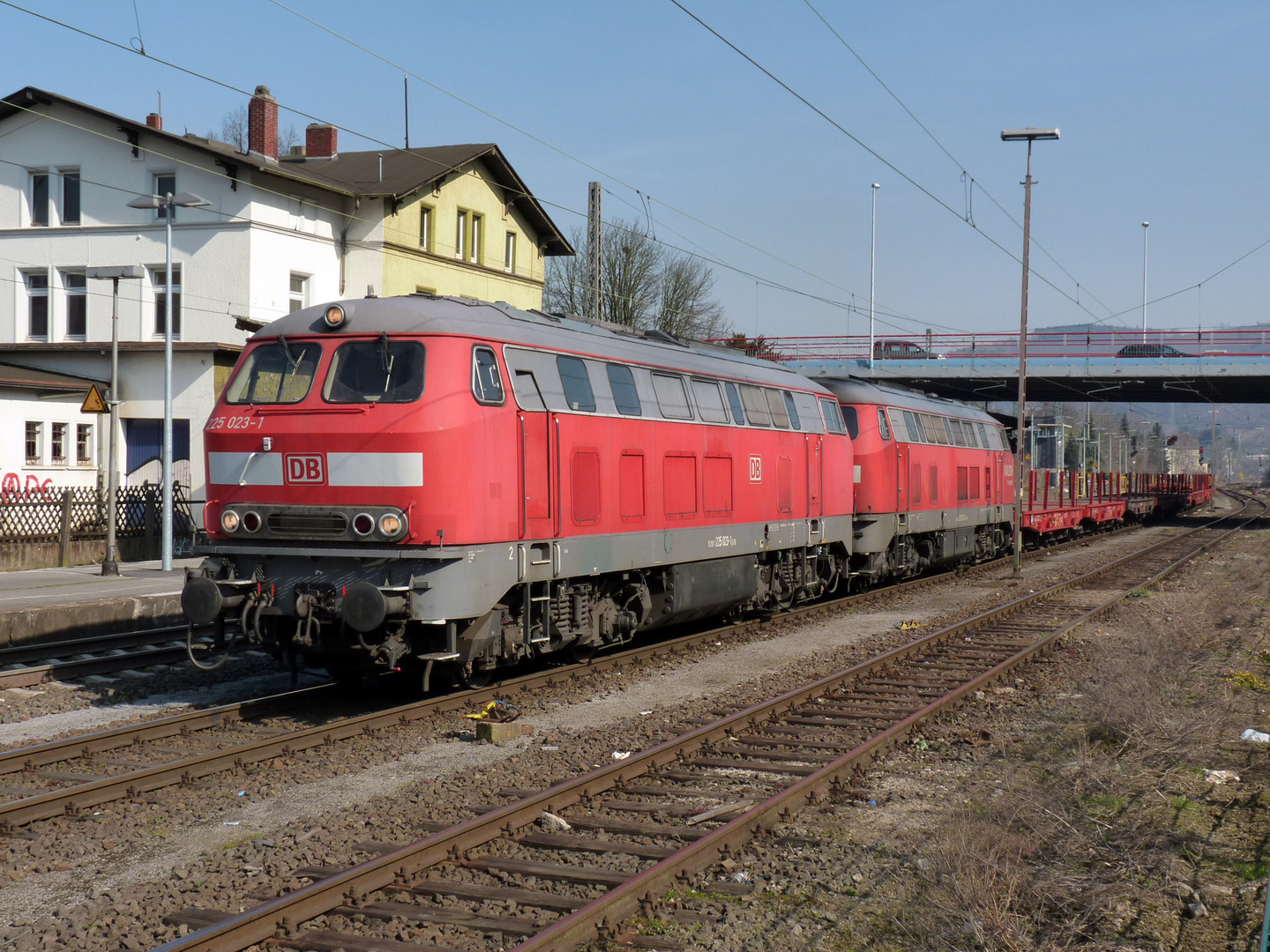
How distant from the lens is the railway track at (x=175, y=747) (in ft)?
24.7

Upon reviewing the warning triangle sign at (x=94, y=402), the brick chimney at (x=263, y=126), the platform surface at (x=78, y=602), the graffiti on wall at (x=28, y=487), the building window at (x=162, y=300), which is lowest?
the platform surface at (x=78, y=602)

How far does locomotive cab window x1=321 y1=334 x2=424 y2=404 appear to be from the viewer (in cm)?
969

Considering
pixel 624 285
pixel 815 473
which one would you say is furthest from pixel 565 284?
pixel 815 473

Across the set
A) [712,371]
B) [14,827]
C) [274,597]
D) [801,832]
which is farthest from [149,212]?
[801,832]

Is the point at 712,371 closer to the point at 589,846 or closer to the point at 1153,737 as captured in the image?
the point at 1153,737

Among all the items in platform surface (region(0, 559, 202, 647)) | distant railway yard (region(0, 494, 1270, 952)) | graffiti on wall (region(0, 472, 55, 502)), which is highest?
graffiti on wall (region(0, 472, 55, 502))

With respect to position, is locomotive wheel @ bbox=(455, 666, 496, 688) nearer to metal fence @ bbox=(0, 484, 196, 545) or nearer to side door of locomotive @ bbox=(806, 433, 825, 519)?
side door of locomotive @ bbox=(806, 433, 825, 519)

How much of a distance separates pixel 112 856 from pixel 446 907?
219cm

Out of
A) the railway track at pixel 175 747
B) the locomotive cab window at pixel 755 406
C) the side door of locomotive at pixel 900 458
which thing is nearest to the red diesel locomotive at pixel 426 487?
the railway track at pixel 175 747

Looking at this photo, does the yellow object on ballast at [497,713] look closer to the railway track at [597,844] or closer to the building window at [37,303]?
the railway track at [597,844]

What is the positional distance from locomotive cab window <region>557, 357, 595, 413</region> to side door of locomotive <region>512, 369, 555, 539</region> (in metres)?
0.51

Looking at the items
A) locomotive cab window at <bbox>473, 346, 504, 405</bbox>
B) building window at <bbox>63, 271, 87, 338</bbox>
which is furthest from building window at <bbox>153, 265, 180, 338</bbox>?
locomotive cab window at <bbox>473, 346, 504, 405</bbox>

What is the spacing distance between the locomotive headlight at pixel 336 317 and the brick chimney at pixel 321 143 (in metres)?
27.6

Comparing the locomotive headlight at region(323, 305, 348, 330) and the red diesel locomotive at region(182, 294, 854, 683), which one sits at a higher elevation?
the locomotive headlight at region(323, 305, 348, 330)
